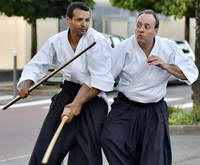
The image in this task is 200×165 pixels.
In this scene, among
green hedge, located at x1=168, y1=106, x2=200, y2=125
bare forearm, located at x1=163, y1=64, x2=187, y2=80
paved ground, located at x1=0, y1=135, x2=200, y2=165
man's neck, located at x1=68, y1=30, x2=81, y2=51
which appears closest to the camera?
bare forearm, located at x1=163, y1=64, x2=187, y2=80

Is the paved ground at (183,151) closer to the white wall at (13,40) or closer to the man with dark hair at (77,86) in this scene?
the man with dark hair at (77,86)

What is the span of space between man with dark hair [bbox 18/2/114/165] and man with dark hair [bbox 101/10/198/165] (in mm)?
120

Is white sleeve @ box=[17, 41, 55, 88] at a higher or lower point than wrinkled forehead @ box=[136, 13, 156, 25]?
lower

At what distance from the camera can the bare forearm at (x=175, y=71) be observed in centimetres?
575

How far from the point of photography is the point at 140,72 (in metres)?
5.85

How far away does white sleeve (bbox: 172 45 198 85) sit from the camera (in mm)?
5824

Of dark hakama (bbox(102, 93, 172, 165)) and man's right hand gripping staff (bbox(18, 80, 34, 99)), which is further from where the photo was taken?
dark hakama (bbox(102, 93, 172, 165))

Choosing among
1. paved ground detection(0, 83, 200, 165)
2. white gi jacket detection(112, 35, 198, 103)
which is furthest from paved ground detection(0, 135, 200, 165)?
white gi jacket detection(112, 35, 198, 103)

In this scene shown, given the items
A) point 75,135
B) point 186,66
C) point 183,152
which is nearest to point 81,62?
point 75,135

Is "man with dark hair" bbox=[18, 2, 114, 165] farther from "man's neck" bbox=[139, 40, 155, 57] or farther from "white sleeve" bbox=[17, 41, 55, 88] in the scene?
"man's neck" bbox=[139, 40, 155, 57]

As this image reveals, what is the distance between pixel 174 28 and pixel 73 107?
2969 centimetres

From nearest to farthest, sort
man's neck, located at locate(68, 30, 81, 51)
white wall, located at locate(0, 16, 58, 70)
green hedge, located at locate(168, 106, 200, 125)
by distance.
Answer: man's neck, located at locate(68, 30, 81, 51)
green hedge, located at locate(168, 106, 200, 125)
white wall, located at locate(0, 16, 58, 70)

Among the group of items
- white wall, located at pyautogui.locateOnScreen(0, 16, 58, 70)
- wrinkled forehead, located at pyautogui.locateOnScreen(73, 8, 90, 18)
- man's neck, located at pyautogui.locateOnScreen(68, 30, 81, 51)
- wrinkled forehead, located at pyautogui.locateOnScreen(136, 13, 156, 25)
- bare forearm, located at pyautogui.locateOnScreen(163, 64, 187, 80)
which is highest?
wrinkled forehead, located at pyautogui.locateOnScreen(73, 8, 90, 18)

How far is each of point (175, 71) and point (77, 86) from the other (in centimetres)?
82
